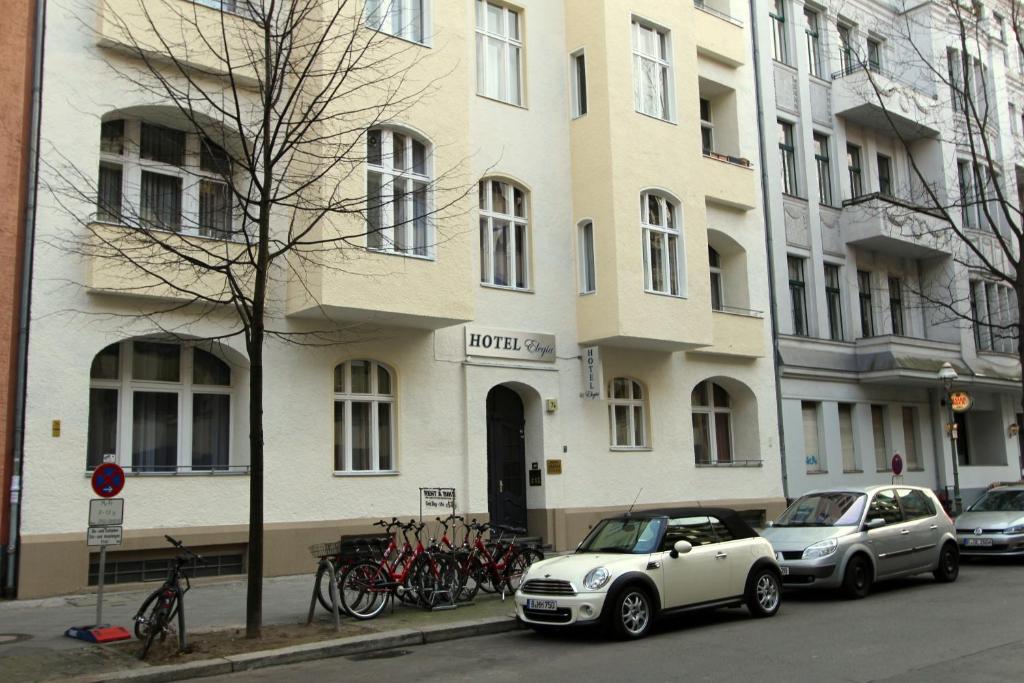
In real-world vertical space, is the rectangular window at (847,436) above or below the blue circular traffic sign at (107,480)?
above

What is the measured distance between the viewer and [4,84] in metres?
14.1

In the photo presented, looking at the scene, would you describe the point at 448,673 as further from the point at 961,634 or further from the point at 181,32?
the point at 181,32

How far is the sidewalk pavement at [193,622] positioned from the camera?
9695 millimetres

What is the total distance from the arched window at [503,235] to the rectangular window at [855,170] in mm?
12771

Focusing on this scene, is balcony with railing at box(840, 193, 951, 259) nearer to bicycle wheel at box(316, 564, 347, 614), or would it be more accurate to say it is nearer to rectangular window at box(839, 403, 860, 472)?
rectangular window at box(839, 403, 860, 472)

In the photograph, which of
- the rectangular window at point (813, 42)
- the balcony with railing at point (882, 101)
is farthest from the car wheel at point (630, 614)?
the rectangular window at point (813, 42)

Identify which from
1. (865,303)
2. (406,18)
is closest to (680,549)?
(406,18)

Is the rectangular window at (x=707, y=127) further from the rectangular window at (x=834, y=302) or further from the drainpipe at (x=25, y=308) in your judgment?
the drainpipe at (x=25, y=308)

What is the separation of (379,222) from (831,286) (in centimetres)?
1526

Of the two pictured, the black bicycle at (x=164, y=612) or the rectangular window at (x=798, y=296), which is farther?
the rectangular window at (x=798, y=296)

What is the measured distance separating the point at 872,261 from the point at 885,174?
132 inches

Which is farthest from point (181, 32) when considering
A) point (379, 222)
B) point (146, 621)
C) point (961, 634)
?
point (961, 634)

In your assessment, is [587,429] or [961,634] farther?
[587,429]

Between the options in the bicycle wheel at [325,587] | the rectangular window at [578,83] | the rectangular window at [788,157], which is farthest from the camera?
the rectangular window at [788,157]
